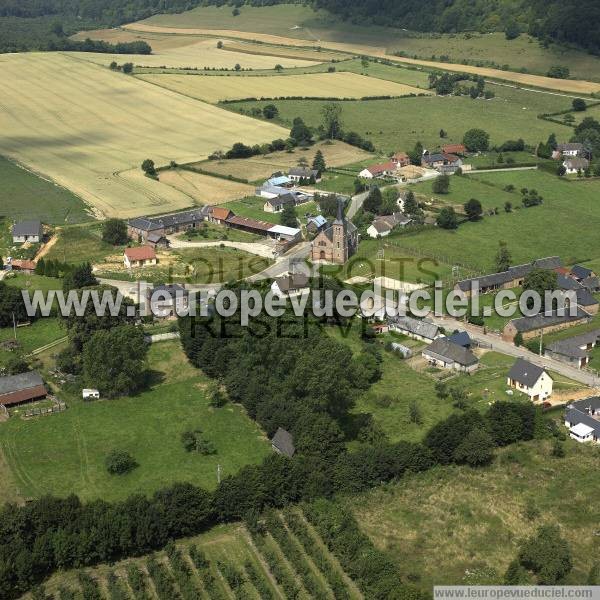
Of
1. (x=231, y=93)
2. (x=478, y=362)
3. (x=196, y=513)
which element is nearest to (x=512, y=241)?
(x=478, y=362)

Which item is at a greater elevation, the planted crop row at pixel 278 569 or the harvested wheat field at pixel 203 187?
the harvested wheat field at pixel 203 187

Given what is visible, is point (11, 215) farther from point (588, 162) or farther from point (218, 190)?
point (588, 162)

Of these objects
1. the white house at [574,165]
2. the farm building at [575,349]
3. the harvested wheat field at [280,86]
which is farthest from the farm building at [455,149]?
the farm building at [575,349]

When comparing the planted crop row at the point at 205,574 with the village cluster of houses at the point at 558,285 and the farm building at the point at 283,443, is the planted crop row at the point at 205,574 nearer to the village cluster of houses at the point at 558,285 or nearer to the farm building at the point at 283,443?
the farm building at the point at 283,443

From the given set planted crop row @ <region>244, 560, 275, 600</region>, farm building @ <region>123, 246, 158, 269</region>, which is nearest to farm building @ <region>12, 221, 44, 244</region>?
farm building @ <region>123, 246, 158, 269</region>

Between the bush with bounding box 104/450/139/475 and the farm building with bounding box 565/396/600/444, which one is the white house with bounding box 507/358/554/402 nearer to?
the farm building with bounding box 565/396/600/444

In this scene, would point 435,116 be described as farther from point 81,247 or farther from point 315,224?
point 81,247

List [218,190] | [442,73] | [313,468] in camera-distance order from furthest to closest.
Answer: [442,73], [218,190], [313,468]

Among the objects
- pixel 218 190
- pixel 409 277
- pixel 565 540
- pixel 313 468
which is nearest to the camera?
pixel 565 540
